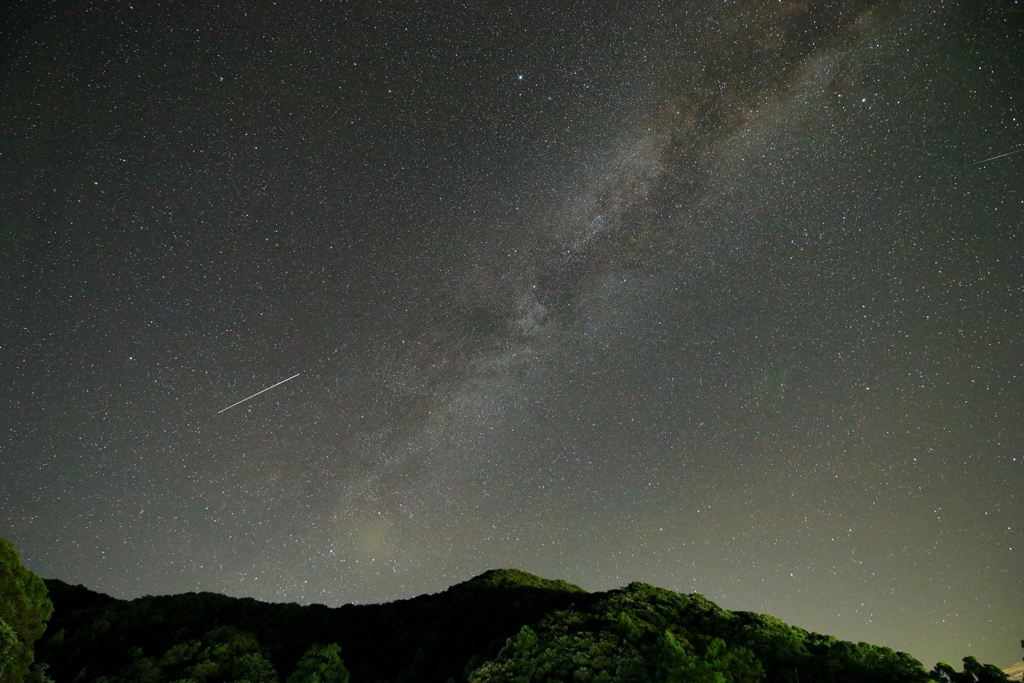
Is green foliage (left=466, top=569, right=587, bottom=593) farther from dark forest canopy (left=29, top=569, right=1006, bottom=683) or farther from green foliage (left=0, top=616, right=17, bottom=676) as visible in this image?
green foliage (left=0, top=616, right=17, bottom=676)

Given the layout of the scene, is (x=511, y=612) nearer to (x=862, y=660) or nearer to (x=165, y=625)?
(x=862, y=660)

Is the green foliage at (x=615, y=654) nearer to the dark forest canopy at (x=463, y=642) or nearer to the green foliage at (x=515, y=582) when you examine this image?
the dark forest canopy at (x=463, y=642)

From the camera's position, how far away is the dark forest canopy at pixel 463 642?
1638 centimetres

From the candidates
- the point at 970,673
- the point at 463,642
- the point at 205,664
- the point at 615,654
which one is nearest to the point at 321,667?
the point at 205,664

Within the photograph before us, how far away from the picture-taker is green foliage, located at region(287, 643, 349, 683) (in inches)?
758

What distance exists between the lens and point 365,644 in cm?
2269

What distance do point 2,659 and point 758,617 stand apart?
24922 mm

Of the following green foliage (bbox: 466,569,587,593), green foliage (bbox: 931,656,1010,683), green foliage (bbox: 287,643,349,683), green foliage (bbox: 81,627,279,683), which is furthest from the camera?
green foliage (bbox: 466,569,587,593)

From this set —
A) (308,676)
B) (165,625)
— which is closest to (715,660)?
(308,676)

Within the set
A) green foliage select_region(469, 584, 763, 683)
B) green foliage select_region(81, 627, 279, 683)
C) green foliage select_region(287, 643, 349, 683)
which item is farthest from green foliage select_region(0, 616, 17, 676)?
green foliage select_region(469, 584, 763, 683)

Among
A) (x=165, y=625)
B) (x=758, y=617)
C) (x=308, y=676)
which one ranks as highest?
(x=758, y=617)

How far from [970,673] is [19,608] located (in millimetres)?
30038

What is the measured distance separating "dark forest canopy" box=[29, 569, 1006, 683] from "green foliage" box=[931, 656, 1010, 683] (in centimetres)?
3

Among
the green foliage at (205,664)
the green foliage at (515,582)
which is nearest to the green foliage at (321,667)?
the green foliage at (205,664)
